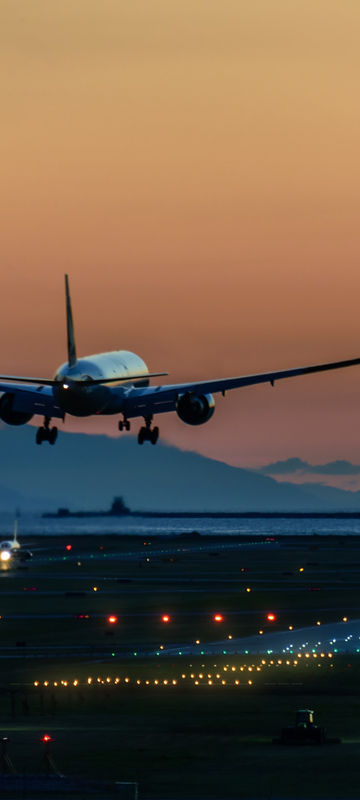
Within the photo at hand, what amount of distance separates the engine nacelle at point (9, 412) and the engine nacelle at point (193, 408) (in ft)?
37.2

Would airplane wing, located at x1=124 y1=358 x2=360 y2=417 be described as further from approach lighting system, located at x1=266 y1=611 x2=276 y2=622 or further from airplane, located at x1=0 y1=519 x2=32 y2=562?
airplane, located at x1=0 y1=519 x2=32 y2=562

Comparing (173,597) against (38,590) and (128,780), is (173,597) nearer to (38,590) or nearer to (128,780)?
(38,590)

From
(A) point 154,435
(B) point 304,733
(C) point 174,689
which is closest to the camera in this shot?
(B) point 304,733

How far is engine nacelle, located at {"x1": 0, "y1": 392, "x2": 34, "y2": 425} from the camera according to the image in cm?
10825

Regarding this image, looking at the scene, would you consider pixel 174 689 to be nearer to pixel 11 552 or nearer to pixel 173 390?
pixel 173 390

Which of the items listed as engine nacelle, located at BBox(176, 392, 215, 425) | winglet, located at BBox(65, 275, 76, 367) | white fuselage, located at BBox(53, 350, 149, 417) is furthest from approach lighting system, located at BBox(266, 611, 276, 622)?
winglet, located at BBox(65, 275, 76, 367)

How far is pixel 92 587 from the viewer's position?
128625mm

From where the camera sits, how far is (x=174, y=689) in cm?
6400

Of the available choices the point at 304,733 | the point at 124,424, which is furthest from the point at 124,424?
the point at 304,733

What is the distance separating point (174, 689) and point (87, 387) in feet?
123

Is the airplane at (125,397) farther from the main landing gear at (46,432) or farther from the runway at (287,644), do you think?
the runway at (287,644)

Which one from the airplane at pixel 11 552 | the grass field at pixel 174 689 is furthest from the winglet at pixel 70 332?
the airplane at pixel 11 552

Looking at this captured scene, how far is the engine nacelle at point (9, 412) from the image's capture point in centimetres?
10825

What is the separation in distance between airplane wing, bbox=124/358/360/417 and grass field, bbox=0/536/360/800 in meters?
14.1
